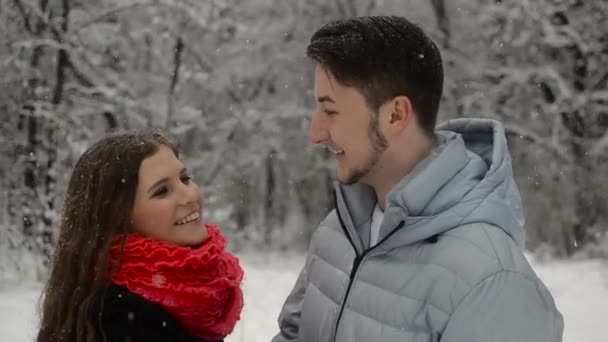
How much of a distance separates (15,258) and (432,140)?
384 inches

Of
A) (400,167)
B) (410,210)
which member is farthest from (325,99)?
(410,210)

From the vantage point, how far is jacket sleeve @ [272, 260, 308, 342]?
2.61 m

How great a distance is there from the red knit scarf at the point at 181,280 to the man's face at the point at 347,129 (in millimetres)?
569

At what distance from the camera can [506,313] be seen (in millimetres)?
1720

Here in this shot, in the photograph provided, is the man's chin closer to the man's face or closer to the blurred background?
the man's face

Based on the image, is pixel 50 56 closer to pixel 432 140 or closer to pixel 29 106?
pixel 29 106

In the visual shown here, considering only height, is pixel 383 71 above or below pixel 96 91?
above

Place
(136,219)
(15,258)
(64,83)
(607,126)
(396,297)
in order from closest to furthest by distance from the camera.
A: (396,297)
(136,219)
(15,258)
(64,83)
(607,126)

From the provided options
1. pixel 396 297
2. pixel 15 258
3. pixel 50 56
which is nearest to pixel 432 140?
pixel 396 297

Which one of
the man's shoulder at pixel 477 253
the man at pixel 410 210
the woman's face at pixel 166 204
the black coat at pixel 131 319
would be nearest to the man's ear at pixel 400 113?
the man at pixel 410 210

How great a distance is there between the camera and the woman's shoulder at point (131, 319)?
207 centimetres

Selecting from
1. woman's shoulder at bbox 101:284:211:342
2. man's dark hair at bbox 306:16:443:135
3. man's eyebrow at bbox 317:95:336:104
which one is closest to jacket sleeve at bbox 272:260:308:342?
woman's shoulder at bbox 101:284:211:342

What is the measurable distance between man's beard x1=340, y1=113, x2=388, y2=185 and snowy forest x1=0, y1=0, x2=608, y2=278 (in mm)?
9501

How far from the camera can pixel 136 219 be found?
225 centimetres
